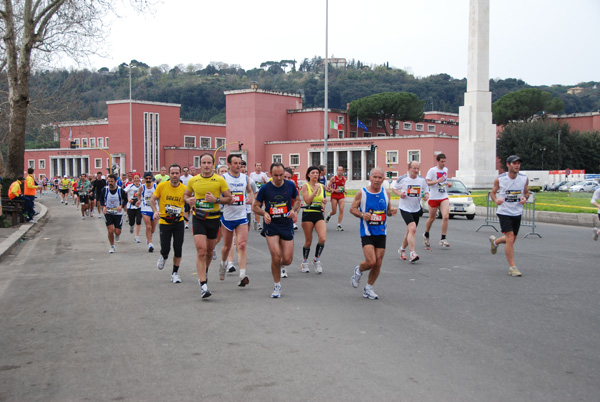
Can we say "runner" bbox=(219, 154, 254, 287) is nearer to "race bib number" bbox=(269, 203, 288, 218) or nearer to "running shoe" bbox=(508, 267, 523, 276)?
"race bib number" bbox=(269, 203, 288, 218)

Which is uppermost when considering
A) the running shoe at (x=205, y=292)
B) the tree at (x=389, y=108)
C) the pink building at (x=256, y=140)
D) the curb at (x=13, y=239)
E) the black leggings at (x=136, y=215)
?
the tree at (x=389, y=108)

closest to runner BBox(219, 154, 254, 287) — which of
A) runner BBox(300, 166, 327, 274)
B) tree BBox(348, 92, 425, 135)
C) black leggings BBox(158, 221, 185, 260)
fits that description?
black leggings BBox(158, 221, 185, 260)

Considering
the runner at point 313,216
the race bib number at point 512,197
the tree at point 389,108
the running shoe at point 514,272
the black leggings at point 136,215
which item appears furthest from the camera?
the tree at point 389,108

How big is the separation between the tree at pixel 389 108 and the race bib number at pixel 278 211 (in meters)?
79.7

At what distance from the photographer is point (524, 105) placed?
91562mm

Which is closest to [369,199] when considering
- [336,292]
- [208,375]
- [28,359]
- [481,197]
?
[336,292]

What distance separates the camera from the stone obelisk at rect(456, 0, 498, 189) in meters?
45.8

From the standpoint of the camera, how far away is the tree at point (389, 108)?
3438 inches

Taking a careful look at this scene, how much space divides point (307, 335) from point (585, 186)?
54718 mm

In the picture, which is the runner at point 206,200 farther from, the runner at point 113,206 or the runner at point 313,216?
the runner at point 113,206

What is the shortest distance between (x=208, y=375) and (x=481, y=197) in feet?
94.9

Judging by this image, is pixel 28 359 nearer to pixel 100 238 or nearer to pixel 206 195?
pixel 206 195

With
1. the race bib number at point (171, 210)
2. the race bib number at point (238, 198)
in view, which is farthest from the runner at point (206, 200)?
the race bib number at point (171, 210)

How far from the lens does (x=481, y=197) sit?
3238 cm
